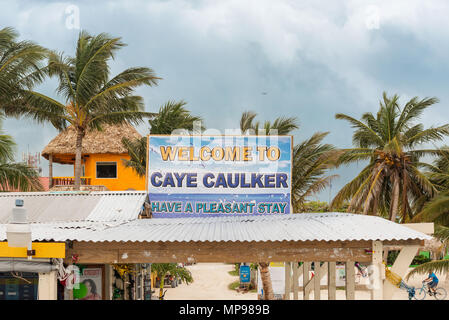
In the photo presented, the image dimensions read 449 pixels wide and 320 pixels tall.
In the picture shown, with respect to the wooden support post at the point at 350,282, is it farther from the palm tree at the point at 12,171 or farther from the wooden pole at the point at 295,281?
the palm tree at the point at 12,171

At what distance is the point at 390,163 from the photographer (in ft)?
65.9

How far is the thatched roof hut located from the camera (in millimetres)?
29734

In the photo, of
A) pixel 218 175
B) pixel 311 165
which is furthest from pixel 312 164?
pixel 218 175

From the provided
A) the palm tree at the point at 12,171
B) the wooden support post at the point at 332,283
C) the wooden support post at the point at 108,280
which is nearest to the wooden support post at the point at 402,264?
the wooden support post at the point at 332,283

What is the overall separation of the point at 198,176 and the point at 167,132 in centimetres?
667

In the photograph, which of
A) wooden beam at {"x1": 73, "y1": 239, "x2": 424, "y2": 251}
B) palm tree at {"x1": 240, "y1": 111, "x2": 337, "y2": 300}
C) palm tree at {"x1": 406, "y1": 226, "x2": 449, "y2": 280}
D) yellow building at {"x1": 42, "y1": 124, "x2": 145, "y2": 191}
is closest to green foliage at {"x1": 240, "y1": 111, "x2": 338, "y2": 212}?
palm tree at {"x1": 240, "y1": 111, "x2": 337, "y2": 300}

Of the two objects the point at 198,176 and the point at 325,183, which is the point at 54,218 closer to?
the point at 198,176

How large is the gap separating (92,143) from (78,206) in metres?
18.6

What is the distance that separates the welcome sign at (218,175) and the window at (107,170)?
56.0ft

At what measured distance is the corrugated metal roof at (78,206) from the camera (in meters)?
11.7

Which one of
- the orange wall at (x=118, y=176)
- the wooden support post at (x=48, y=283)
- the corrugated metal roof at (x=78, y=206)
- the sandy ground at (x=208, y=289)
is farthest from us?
the orange wall at (x=118, y=176)

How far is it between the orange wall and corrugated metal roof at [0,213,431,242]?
835 inches

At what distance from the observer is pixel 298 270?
13.3 metres

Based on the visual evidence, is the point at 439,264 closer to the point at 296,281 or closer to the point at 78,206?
the point at 296,281
